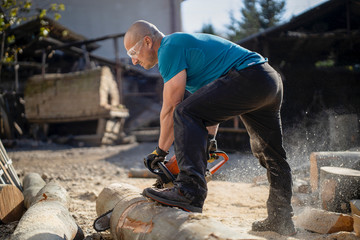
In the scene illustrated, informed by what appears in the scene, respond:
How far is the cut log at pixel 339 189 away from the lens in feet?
9.45

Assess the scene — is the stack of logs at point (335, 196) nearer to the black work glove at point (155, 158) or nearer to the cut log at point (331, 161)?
the cut log at point (331, 161)

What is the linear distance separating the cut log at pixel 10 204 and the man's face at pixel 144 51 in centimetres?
A: 182

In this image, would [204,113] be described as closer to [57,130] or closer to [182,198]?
[182,198]

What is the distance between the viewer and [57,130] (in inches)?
442

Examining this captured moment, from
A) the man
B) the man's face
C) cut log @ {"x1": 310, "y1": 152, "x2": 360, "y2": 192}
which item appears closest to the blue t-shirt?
the man

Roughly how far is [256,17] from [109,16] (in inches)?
309

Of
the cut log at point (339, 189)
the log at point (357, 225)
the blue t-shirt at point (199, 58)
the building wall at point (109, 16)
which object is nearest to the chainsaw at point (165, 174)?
the blue t-shirt at point (199, 58)

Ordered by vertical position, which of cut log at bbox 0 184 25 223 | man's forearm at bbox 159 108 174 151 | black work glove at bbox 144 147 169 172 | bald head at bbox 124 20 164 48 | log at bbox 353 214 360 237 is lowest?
cut log at bbox 0 184 25 223

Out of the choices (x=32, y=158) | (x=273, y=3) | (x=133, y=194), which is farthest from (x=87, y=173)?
(x=273, y=3)

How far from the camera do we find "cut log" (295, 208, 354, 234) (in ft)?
8.15

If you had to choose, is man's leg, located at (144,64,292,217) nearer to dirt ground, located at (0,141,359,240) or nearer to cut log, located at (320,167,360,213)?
dirt ground, located at (0,141,359,240)

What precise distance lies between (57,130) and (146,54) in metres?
9.75

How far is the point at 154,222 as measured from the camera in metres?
1.83

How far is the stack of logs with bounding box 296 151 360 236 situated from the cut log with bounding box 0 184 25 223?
271 centimetres
